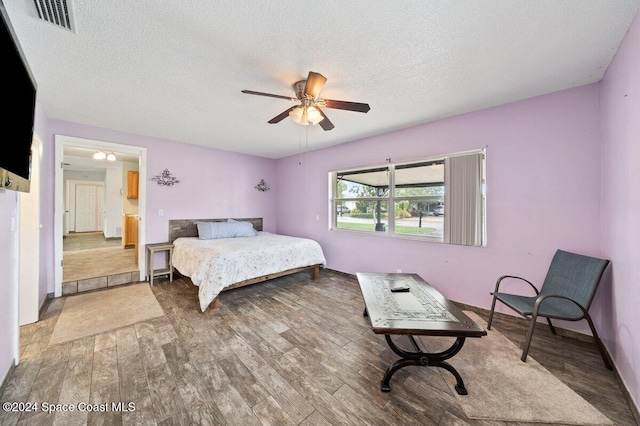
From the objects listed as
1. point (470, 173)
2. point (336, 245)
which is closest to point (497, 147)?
point (470, 173)

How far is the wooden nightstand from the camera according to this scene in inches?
145

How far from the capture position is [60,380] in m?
1.64

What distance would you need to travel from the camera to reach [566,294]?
2086mm

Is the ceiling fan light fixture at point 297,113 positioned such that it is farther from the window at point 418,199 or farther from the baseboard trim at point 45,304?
the baseboard trim at point 45,304

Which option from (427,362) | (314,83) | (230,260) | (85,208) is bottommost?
(427,362)

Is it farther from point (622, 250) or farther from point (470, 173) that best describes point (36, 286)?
point (622, 250)

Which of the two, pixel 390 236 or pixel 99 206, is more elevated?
pixel 99 206

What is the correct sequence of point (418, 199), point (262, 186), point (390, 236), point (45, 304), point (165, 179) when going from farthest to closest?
point (262, 186)
point (165, 179)
point (390, 236)
point (418, 199)
point (45, 304)

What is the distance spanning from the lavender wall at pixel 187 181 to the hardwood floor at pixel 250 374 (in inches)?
67.7

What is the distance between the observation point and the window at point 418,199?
9.30ft

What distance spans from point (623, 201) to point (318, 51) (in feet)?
8.42

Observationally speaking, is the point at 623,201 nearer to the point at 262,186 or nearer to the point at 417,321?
the point at 417,321

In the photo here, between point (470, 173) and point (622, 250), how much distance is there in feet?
4.67

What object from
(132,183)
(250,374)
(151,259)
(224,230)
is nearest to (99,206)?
(132,183)
